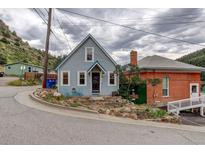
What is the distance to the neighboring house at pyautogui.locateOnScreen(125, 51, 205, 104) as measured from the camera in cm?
1659

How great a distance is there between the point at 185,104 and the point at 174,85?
228 cm

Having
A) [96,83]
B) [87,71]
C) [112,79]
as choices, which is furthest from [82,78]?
[112,79]

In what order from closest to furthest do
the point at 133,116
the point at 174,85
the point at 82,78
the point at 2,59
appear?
1. the point at 133,116
2. the point at 82,78
3. the point at 174,85
4. the point at 2,59

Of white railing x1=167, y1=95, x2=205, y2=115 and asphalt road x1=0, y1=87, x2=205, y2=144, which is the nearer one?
asphalt road x1=0, y1=87, x2=205, y2=144

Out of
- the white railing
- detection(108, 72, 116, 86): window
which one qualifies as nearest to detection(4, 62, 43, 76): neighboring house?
detection(108, 72, 116, 86): window

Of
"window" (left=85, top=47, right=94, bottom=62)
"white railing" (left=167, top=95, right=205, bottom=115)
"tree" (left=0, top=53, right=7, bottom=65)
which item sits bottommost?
"white railing" (left=167, top=95, right=205, bottom=115)

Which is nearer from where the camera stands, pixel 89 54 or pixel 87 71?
pixel 87 71

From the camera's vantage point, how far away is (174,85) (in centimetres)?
1728

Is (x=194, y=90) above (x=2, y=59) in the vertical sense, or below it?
below

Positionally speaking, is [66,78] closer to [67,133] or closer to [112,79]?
[112,79]

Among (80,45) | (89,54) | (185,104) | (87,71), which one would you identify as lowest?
(185,104)

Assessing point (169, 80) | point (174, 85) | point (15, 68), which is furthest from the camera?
point (15, 68)

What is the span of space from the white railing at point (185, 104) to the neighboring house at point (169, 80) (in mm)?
1439

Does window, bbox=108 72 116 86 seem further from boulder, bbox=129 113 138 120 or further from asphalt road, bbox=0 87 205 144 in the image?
asphalt road, bbox=0 87 205 144
